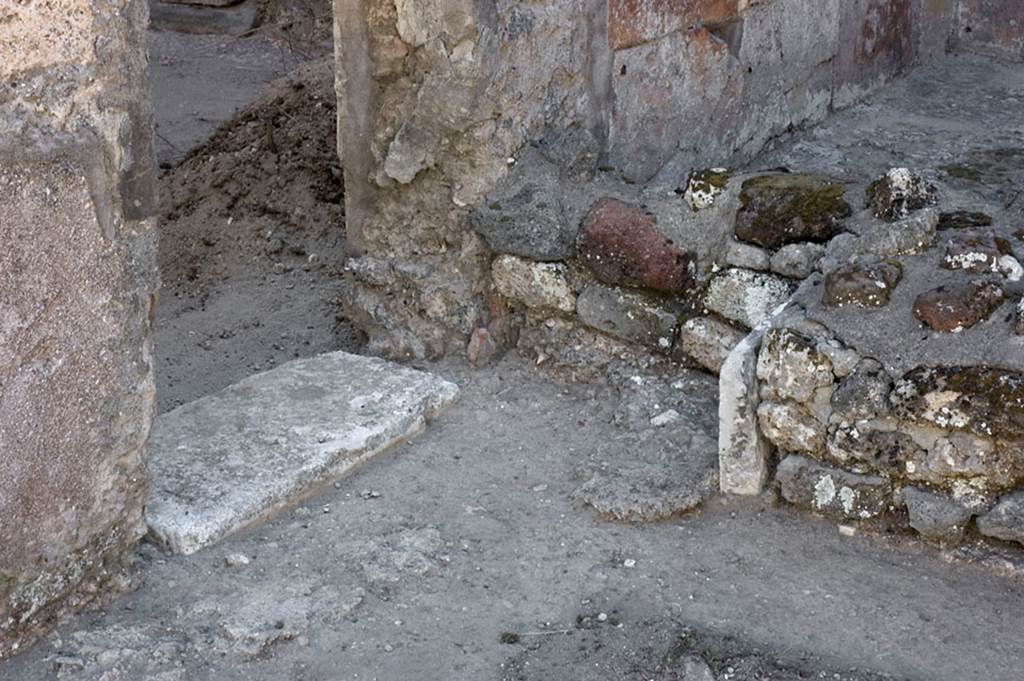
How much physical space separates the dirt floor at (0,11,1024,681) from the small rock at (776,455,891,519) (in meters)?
0.05

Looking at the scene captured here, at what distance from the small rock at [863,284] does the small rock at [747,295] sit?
0.34 m

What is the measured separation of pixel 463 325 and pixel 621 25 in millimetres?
923

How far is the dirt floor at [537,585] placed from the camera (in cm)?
273

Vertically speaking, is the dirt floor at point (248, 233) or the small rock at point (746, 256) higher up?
the small rock at point (746, 256)

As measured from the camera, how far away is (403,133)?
382cm

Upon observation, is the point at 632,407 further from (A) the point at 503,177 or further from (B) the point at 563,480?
(A) the point at 503,177

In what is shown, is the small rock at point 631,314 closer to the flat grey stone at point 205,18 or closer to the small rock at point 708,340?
the small rock at point 708,340

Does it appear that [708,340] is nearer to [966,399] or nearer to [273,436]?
[966,399]

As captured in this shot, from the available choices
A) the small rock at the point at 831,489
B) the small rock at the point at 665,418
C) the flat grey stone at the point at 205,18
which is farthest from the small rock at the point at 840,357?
the flat grey stone at the point at 205,18

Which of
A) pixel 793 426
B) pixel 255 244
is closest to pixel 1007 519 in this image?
pixel 793 426

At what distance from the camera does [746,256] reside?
3.58 m

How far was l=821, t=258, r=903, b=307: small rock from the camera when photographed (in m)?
3.11

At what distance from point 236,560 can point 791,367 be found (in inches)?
48.3

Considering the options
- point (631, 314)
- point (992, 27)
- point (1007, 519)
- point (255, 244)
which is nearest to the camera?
point (1007, 519)
